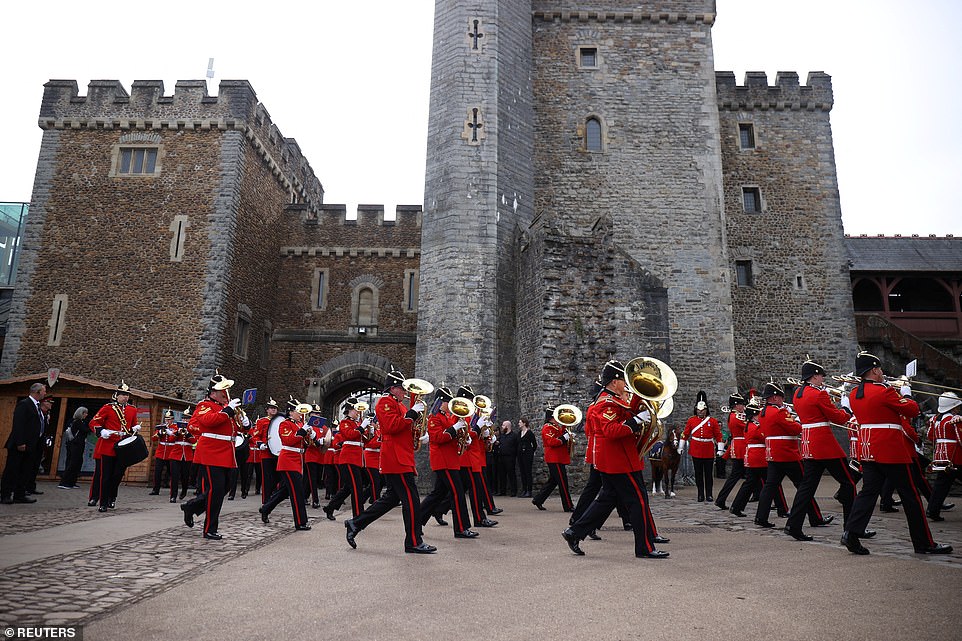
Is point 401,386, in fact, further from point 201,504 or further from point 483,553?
point 201,504

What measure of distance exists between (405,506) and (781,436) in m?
4.66

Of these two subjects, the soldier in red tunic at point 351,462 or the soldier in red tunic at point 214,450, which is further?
the soldier in red tunic at point 351,462

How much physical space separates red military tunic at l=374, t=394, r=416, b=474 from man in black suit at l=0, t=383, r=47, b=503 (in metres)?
7.63

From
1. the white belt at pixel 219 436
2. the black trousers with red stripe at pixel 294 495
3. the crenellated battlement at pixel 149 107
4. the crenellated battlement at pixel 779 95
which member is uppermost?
the crenellated battlement at pixel 779 95

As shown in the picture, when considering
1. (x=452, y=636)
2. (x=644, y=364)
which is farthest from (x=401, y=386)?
(x=452, y=636)

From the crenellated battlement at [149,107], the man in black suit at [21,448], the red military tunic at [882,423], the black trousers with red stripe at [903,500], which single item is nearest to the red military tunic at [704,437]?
the red military tunic at [882,423]

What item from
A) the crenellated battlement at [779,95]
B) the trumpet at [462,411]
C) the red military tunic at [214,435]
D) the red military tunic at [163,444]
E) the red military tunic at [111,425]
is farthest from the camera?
the crenellated battlement at [779,95]

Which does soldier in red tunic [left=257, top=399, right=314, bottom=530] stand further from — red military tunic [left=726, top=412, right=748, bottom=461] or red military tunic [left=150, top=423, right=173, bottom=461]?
red military tunic [left=150, top=423, right=173, bottom=461]

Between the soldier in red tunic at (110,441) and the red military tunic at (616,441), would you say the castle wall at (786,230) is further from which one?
the soldier in red tunic at (110,441)

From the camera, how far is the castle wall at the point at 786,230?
902 inches

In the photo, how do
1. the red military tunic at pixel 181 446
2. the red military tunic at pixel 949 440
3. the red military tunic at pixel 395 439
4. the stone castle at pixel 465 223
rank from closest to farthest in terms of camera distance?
the red military tunic at pixel 395 439 < the red military tunic at pixel 949 440 < the red military tunic at pixel 181 446 < the stone castle at pixel 465 223

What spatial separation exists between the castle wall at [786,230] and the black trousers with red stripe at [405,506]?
18.7 m

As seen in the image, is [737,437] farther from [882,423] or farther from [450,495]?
[450,495]

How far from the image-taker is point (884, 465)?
19.7 ft
